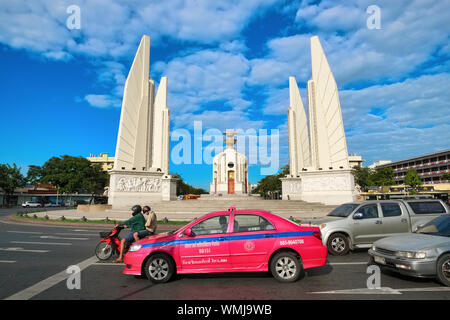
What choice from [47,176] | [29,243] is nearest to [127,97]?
[29,243]

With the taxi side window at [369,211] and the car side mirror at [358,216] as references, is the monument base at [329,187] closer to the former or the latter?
the taxi side window at [369,211]

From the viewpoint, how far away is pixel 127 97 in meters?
25.7

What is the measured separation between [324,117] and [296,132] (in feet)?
28.5

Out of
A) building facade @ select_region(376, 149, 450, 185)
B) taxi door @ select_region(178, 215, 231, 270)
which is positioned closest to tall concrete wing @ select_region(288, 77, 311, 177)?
taxi door @ select_region(178, 215, 231, 270)

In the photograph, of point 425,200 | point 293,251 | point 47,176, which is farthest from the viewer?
point 47,176

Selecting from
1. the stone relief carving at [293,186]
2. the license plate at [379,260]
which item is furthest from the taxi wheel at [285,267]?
the stone relief carving at [293,186]

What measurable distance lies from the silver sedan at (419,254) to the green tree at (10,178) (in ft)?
188

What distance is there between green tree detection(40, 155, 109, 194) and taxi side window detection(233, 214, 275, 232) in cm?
4830

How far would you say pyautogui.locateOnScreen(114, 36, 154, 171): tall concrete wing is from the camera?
24992 mm

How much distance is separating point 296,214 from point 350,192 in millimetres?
6832

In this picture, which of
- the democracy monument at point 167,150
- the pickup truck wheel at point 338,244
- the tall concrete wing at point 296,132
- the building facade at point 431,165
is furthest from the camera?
the building facade at point 431,165

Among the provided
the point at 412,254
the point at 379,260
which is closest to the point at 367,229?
the point at 379,260

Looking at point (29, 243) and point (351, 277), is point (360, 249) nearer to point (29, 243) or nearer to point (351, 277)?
point (351, 277)

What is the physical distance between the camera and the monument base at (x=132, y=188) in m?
23.8
